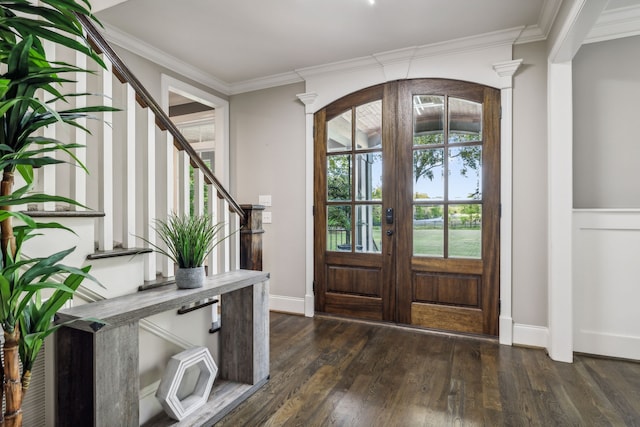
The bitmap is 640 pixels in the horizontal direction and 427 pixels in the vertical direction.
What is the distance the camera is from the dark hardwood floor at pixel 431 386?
1.81 metres

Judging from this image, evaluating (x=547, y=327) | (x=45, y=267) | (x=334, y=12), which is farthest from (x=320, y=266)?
(x=45, y=267)

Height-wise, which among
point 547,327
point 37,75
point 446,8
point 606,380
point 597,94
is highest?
point 446,8

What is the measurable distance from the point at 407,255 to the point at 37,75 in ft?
9.35

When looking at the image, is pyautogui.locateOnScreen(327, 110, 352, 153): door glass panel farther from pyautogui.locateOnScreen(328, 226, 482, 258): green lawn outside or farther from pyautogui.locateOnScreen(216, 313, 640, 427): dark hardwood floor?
pyautogui.locateOnScreen(216, 313, 640, 427): dark hardwood floor

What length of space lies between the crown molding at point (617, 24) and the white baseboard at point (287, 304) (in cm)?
337

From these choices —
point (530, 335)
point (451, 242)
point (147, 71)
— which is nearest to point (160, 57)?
point (147, 71)

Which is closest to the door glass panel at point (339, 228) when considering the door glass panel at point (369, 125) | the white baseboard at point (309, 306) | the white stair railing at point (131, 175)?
the white baseboard at point (309, 306)

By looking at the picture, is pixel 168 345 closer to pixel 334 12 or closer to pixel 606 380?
pixel 334 12

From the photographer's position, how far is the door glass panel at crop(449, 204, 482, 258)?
2947 millimetres

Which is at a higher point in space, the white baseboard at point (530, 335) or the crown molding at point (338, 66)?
the crown molding at point (338, 66)

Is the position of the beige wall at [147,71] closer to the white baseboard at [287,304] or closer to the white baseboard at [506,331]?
the white baseboard at [287,304]

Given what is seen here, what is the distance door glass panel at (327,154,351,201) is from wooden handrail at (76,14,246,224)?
4.48 feet

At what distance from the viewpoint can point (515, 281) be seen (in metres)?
2.83

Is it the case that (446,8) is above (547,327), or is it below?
above
